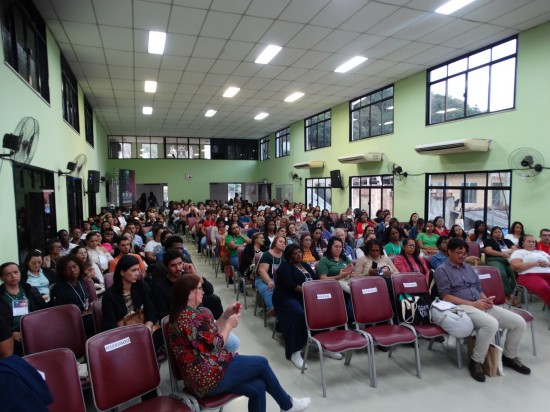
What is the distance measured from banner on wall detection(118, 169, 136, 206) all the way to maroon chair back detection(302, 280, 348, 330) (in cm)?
1369

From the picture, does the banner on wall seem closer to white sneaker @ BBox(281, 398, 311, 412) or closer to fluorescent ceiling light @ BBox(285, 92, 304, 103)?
fluorescent ceiling light @ BBox(285, 92, 304, 103)

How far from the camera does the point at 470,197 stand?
24.6ft

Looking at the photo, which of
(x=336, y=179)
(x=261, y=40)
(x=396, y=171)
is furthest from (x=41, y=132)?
(x=336, y=179)

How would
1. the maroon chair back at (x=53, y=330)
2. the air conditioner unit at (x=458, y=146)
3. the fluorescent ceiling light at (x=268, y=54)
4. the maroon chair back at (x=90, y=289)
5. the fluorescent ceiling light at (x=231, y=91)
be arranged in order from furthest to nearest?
the fluorescent ceiling light at (x=231, y=91) → the air conditioner unit at (x=458, y=146) → the fluorescent ceiling light at (x=268, y=54) → the maroon chair back at (x=90, y=289) → the maroon chair back at (x=53, y=330)

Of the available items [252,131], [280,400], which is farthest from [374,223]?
[252,131]

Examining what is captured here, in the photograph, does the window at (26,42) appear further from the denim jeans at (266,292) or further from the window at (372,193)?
the window at (372,193)

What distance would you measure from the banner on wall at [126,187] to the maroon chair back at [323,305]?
13694 mm

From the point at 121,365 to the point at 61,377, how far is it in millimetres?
337

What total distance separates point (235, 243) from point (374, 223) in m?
4.16

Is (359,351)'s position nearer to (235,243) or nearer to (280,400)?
(280,400)

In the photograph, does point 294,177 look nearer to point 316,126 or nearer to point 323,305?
point 316,126

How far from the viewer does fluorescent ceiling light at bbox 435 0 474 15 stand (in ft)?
16.5

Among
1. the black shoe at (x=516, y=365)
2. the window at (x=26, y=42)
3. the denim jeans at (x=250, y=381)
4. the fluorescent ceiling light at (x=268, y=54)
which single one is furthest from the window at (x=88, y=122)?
the black shoe at (x=516, y=365)

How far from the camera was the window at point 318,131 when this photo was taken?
A: 12.9m
